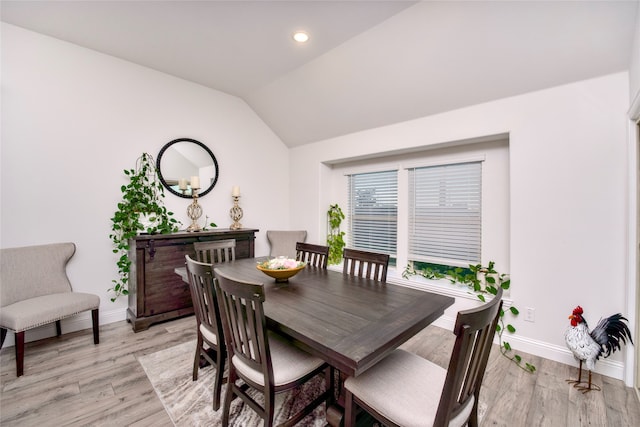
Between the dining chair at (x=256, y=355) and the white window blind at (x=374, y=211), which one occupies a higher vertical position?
the white window blind at (x=374, y=211)

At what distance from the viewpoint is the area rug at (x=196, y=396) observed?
1729mm

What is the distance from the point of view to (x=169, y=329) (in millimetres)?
2998

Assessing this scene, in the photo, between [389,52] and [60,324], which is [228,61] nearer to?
[389,52]

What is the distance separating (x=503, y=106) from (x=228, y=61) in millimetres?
2980

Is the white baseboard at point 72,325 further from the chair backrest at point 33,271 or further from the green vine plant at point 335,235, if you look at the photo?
the green vine plant at point 335,235

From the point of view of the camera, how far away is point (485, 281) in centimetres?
298

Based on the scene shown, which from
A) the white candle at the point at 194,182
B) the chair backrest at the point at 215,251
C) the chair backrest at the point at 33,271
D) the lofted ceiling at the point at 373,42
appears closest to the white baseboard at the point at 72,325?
the chair backrest at the point at 33,271

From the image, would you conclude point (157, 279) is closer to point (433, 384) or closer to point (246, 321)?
point (246, 321)

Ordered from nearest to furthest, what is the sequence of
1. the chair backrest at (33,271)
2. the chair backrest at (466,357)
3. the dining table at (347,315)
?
the chair backrest at (466,357) < the dining table at (347,315) < the chair backrest at (33,271)

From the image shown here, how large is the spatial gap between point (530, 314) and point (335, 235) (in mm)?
2660

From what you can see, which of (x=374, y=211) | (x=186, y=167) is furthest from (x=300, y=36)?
(x=374, y=211)

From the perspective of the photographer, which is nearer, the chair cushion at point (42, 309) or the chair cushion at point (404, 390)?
the chair cushion at point (404, 390)

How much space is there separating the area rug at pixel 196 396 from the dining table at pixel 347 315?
52 centimetres

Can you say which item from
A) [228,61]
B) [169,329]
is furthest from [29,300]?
[228,61]
